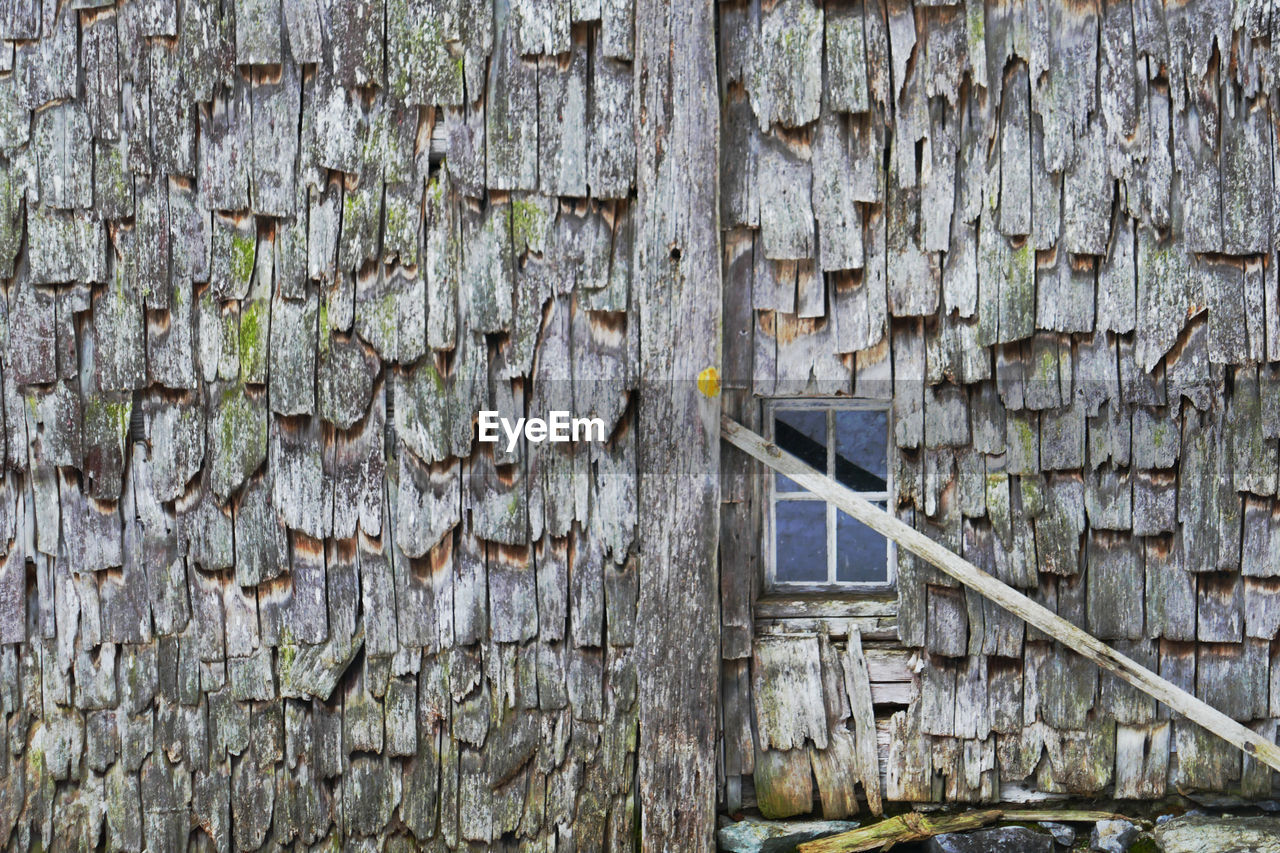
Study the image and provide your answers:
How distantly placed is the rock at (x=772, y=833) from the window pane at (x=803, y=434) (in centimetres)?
108

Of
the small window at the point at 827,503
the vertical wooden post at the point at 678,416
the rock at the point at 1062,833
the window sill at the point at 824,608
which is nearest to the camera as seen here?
the vertical wooden post at the point at 678,416

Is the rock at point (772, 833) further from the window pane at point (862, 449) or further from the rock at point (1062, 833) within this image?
the window pane at point (862, 449)

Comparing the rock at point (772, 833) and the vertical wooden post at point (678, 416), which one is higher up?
the vertical wooden post at point (678, 416)

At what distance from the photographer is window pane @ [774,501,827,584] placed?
356 cm

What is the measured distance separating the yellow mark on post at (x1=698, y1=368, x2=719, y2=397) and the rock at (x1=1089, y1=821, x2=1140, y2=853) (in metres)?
1.83

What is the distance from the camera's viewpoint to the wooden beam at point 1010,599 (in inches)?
123

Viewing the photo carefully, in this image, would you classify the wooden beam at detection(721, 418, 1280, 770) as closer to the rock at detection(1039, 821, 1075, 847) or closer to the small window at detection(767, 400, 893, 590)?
the small window at detection(767, 400, 893, 590)

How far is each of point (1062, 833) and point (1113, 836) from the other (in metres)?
0.15

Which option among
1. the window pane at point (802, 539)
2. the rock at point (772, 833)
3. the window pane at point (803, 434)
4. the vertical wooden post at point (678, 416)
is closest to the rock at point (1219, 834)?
the rock at point (772, 833)

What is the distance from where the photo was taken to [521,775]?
10.8 feet
